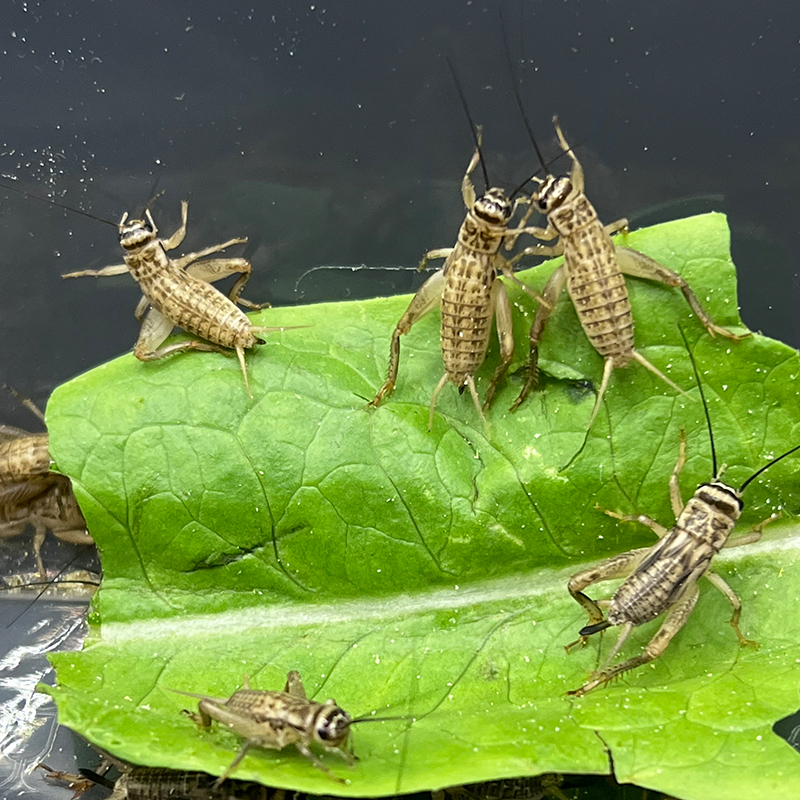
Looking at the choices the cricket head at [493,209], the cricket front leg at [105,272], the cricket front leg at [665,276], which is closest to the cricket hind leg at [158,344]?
the cricket front leg at [105,272]

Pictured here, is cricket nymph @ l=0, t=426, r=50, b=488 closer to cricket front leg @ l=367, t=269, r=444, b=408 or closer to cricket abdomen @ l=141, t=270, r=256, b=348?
cricket abdomen @ l=141, t=270, r=256, b=348

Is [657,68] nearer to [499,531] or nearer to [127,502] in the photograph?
[499,531]

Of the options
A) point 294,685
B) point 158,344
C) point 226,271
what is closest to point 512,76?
point 226,271

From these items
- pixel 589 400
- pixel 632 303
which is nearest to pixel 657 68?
pixel 632 303

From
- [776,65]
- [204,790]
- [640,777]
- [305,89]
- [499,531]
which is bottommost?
[204,790]

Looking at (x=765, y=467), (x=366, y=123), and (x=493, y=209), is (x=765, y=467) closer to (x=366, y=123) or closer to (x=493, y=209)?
(x=493, y=209)

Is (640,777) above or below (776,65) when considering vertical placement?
below

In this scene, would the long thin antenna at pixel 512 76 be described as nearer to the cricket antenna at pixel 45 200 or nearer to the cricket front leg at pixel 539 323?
the cricket front leg at pixel 539 323
